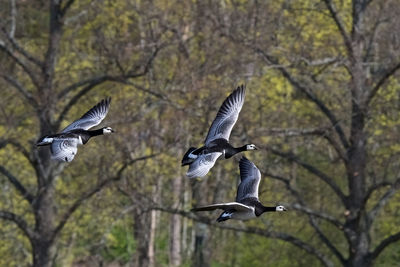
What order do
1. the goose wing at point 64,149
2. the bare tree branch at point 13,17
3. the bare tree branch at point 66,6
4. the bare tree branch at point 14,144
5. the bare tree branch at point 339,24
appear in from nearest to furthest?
the goose wing at point 64,149, the bare tree branch at point 339,24, the bare tree branch at point 14,144, the bare tree branch at point 66,6, the bare tree branch at point 13,17

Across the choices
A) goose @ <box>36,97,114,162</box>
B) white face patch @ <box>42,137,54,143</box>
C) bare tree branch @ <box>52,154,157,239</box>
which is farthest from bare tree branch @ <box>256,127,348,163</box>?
white face patch @ <box>42,137,54,143</box>

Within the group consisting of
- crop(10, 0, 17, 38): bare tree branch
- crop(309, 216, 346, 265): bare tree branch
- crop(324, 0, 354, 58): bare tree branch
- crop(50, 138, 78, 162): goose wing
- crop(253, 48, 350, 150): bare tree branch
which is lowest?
crop(309, 216, 346, 265): bare tree branch

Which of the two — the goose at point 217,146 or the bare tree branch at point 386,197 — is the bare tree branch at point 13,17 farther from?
the bare tree branch at point 386,197

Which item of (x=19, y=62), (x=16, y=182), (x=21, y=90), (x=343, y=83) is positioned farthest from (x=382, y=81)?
(x=16, y=182)

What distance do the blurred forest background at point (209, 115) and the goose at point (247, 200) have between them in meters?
4.83

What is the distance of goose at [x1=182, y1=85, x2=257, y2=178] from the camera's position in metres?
19.9

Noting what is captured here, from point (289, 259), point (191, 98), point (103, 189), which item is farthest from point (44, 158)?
point (289, 259)

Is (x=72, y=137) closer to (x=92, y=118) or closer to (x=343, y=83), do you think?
(x=92, y=118)

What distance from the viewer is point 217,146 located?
836 inches

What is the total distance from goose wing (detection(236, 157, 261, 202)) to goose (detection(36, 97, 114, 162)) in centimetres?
258

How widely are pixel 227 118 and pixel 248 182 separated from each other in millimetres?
1331

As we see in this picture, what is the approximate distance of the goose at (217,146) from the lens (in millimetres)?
19938

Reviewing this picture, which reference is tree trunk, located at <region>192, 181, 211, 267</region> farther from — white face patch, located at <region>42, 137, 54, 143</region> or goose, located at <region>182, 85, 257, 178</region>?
white face patch, located at <region>42, 137, 54, 143</region>

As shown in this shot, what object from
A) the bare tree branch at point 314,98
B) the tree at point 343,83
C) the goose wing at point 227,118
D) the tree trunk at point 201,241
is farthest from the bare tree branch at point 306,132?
the goose wing at point 227,118
